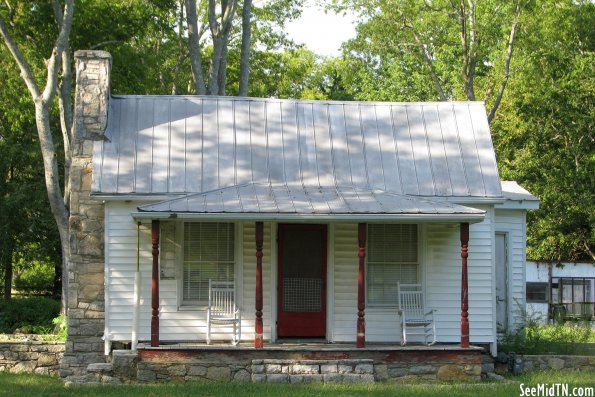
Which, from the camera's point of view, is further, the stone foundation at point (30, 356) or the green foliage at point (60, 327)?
the green foliage at point (60, 327)

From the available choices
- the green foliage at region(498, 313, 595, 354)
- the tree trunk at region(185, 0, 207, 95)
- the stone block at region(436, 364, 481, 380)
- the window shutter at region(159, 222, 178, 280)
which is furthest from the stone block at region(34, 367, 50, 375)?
the tree trunk at region(185, 0, 207, 95)

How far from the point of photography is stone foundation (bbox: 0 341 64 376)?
16.1 meters

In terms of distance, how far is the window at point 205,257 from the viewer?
15.1 m

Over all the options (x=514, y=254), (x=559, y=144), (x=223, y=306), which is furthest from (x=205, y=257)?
(x=559, y=144)

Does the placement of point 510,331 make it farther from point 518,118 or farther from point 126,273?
point 518,118

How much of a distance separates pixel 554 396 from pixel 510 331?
4.43 m

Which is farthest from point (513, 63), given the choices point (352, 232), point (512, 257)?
point (352, 232)

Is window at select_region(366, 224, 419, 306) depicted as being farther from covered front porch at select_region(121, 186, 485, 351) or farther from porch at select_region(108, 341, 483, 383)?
porch at select_region(108, 341, 483, 383)

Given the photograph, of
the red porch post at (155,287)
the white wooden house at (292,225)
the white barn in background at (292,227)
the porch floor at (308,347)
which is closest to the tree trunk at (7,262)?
the white barn in background at (292,227)

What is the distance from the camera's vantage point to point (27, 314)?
23078 mm

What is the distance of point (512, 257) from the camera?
667 inches

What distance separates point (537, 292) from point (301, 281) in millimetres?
16510

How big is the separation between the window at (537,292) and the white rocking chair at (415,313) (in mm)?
15496

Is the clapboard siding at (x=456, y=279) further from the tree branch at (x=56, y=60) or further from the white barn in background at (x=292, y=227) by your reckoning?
the tree branch at (x=56, y=60)
